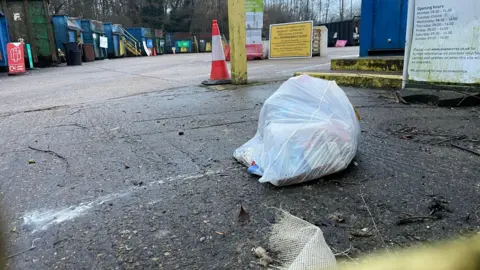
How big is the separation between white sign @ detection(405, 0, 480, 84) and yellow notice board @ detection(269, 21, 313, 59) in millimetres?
8668

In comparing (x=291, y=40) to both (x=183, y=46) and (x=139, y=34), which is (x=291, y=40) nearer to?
(x=139, y=34)

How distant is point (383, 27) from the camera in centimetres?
659

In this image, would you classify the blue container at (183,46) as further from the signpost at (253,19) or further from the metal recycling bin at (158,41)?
the signpost at (253,19)

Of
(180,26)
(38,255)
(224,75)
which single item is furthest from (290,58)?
(180,26)

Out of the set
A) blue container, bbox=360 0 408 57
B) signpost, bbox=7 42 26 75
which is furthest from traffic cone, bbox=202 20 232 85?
signpost, bbox=7 42 26 75

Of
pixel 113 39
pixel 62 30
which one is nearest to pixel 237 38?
pixel 62 30

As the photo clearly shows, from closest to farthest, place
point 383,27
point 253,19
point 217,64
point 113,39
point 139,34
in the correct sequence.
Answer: point 217,64
point 383,27
point 253,19
point 113,39
point 139,34

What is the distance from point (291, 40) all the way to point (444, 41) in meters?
9.42

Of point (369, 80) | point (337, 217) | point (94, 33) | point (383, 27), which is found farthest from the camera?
point (94, 33)

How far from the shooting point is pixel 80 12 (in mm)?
39281

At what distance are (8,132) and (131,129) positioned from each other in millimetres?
1209

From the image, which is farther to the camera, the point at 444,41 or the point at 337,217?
the point at 444,41

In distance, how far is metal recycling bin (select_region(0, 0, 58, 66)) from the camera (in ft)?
46.5

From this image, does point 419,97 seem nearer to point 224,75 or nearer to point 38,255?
point 224,75
